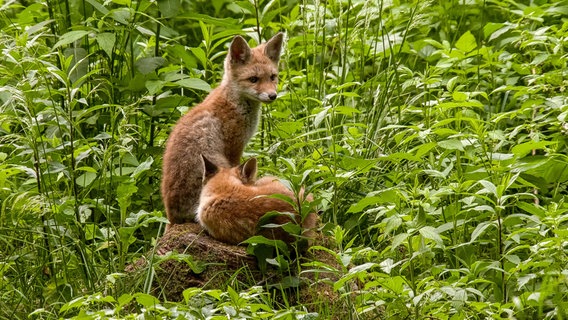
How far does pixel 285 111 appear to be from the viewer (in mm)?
7793

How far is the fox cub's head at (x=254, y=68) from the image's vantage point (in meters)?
7.46

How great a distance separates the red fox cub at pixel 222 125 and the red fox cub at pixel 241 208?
42cm

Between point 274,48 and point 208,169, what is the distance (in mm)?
→ 1799

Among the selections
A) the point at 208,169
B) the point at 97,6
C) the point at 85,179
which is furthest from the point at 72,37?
the point at 208,169

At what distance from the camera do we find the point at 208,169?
622 centimetres

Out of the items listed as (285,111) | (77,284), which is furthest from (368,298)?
(285,111)

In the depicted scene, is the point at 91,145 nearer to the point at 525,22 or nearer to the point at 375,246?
the point at 375,246

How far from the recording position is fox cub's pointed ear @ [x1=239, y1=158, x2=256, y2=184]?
6105 millimetres

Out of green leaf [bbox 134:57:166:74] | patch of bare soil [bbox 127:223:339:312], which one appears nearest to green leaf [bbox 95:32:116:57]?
green leaf [bbox 134:57:166:74]

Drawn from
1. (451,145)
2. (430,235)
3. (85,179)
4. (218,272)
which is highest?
(451,145)

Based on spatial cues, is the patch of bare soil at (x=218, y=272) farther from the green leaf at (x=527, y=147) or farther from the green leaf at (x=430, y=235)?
the green leaf at (x=527, y=147)

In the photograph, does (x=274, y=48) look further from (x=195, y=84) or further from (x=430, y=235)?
(x=430, y=235)

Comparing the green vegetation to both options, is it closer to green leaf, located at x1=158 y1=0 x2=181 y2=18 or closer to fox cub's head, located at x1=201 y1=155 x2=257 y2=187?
green leaf, located at x1=158 y1=0 x2=181 y2=18

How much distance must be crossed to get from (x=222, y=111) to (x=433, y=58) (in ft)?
6.55
